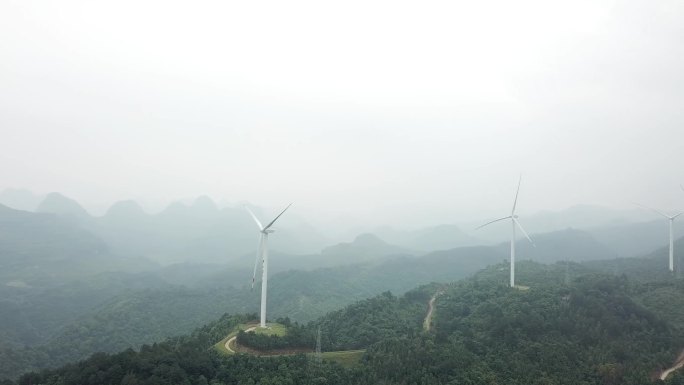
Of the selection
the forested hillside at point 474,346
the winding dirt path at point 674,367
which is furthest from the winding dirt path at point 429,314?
the winding dirt path at point 674,367

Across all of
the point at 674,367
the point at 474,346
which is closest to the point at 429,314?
the point at 474,346

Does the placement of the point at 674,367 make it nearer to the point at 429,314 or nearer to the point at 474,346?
the point at 474,346

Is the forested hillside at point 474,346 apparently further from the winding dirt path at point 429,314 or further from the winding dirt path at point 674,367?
the winding dirt path at point 429,314

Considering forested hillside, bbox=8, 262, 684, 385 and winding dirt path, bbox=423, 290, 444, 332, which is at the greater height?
forested hillside, bbox=8, 262, 684, 385

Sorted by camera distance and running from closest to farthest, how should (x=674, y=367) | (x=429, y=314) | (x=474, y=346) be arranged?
(x=674, y=367)
(x=474, y=346)
(x=429, y=314)

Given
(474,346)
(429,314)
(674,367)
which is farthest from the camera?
(429,314)

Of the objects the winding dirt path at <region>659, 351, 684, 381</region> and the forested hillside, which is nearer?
the forested hillside

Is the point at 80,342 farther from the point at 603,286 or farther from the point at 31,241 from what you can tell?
the point at 31,241

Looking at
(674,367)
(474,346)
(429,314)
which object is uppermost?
(474,346)

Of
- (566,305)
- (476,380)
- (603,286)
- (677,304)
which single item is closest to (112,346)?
(476,380)

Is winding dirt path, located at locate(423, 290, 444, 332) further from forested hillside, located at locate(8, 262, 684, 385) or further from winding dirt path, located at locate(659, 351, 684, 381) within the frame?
winding dirt path, located at locate(659, 351, 684, 381)

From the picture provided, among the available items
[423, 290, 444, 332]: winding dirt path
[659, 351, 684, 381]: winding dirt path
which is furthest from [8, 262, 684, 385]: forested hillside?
[423, 290, 444, 332]: winding dirt path
